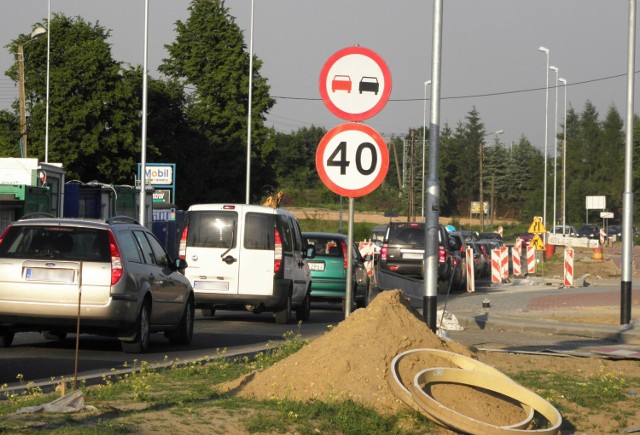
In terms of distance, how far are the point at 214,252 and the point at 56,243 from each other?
20.7 ft

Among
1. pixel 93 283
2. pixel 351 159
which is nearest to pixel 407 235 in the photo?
pixel 93 283

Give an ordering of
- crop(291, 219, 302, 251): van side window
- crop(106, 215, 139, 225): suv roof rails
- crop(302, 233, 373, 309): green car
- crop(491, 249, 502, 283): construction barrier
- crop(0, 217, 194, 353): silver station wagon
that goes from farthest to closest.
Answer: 1. crop(491, 249, 502, 283): construction barrier
2. crop(302, 233, 373, 309): green car
3. crop(291, 219, 302, 251): van side window
4. crop(106, 215, 139, 225): suv roof rails
5. crop(0, 217, 194, 353): silver station wagon

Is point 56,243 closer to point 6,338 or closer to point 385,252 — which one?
point 6,338

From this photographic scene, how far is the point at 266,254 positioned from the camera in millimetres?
19781

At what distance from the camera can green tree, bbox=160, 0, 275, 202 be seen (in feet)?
236

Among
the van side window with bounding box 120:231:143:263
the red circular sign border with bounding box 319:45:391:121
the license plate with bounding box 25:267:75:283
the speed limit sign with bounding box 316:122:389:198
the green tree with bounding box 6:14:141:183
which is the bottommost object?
the license plate with bounding box 25:267:75:283

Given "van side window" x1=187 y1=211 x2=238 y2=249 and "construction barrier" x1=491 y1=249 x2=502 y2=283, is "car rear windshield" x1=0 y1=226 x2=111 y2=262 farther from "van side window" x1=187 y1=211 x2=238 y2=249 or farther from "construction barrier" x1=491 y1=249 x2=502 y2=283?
"construction barrier" x1=491 y1=249 x2=502 y2=283

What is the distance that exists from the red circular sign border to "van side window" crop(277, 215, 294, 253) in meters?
10.4

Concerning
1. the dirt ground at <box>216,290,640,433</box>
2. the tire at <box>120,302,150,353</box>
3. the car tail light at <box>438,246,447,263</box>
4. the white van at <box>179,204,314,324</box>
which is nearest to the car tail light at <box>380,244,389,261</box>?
the car tail light at <box>438,246,447,263</box>

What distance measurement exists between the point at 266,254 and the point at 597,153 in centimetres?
13092

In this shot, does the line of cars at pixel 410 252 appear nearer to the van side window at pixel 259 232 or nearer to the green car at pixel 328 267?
the green car at pixel 328 267

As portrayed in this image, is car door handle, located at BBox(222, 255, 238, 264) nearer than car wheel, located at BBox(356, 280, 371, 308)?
Yes

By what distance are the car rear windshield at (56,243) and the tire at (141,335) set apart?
3.01 ft

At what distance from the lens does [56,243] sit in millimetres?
13789
